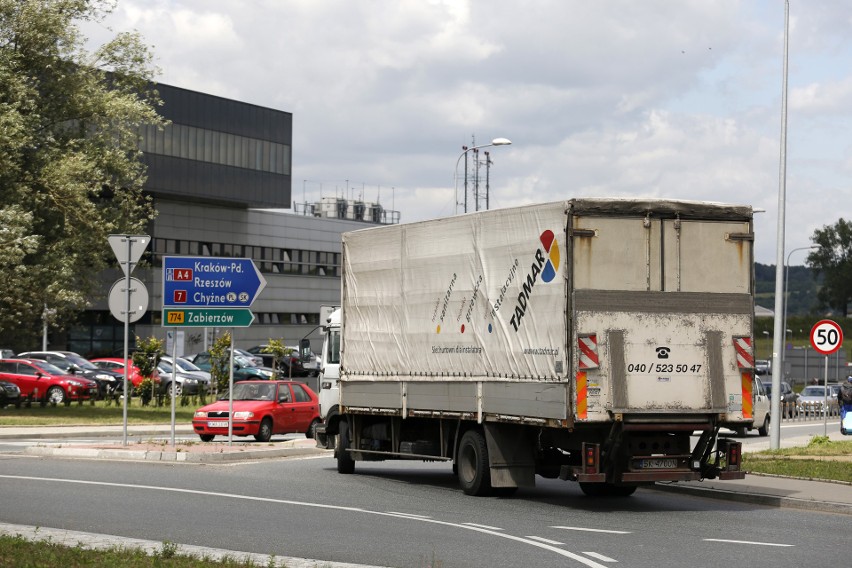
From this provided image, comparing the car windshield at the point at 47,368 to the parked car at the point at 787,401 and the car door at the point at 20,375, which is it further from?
the parked car at the point at 787,401

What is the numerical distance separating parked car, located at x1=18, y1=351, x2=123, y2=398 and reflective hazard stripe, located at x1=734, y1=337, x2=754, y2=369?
34780mm

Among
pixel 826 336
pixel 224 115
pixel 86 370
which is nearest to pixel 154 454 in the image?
pixel 826 336

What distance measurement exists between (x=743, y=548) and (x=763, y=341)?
13777cm

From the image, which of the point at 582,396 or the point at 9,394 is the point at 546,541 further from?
the point at 9,394

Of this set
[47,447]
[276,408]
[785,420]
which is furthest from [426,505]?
[785,420]

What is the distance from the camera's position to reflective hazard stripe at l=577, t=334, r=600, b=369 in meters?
16.2

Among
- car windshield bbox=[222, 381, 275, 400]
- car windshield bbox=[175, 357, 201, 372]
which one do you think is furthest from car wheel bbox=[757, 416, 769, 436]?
car windshield bbox=[175, 357, 201, 372]

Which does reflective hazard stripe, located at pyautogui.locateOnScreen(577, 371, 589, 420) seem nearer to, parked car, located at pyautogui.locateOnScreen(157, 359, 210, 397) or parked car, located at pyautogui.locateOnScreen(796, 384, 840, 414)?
parked car, located at pyautogui.locateOnScreen(157, 359, 210, 397)

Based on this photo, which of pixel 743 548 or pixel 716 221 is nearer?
pixel 743 548

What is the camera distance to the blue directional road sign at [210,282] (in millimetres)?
25906

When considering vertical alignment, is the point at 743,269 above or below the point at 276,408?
above

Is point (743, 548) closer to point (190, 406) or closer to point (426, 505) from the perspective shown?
point (426, 505)

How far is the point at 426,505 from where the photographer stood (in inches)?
668

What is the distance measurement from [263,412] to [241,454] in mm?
6402
